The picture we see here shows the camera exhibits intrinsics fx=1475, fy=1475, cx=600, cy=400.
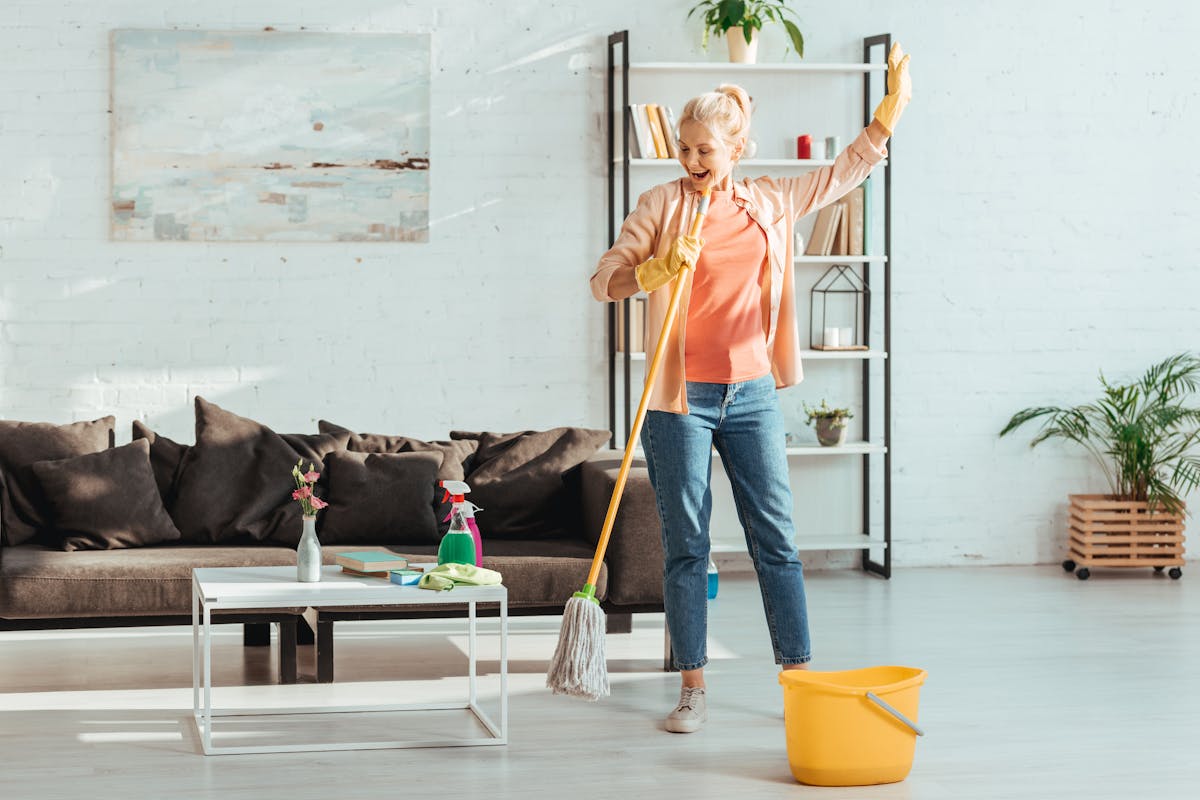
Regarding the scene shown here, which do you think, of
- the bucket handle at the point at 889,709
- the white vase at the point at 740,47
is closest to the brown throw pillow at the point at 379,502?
the bucket handle at the point at 889,709

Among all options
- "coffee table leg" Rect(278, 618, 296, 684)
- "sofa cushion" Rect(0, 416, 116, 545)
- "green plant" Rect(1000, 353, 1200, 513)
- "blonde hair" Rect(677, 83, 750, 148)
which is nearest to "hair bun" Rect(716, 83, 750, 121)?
"blonde hair" Rect(677, 83, 750, 148)

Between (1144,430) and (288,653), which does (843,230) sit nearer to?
(1144,430)

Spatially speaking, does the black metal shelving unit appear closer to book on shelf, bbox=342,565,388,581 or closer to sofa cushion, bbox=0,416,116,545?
sofa cushion, bbox=0,416,116,545

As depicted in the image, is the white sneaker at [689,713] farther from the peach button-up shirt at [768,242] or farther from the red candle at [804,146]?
the red candle at [804,146]

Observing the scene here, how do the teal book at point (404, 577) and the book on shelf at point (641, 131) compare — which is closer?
the teal book at point (404, 577)

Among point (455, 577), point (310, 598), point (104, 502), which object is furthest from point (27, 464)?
point (455, 577)

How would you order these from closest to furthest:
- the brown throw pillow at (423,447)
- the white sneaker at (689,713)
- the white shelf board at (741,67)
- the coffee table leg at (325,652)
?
the white sneaker at (689,713) → the coffee table leg at (325,652) → the brown throw pillow at (423,447) → the white shelf board at (741,67)

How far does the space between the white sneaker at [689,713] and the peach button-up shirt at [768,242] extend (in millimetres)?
724

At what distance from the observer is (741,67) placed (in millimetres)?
5914

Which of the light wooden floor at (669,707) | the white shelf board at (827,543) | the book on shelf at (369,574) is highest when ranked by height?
the book on shelf at (369,574)

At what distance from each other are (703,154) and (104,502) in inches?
80.8

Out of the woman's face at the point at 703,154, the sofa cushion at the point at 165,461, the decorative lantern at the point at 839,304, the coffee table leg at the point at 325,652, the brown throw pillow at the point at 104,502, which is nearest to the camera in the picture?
the woman's face at the point at 703,154

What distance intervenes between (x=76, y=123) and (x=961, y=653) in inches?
150

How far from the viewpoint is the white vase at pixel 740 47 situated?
5918mm
